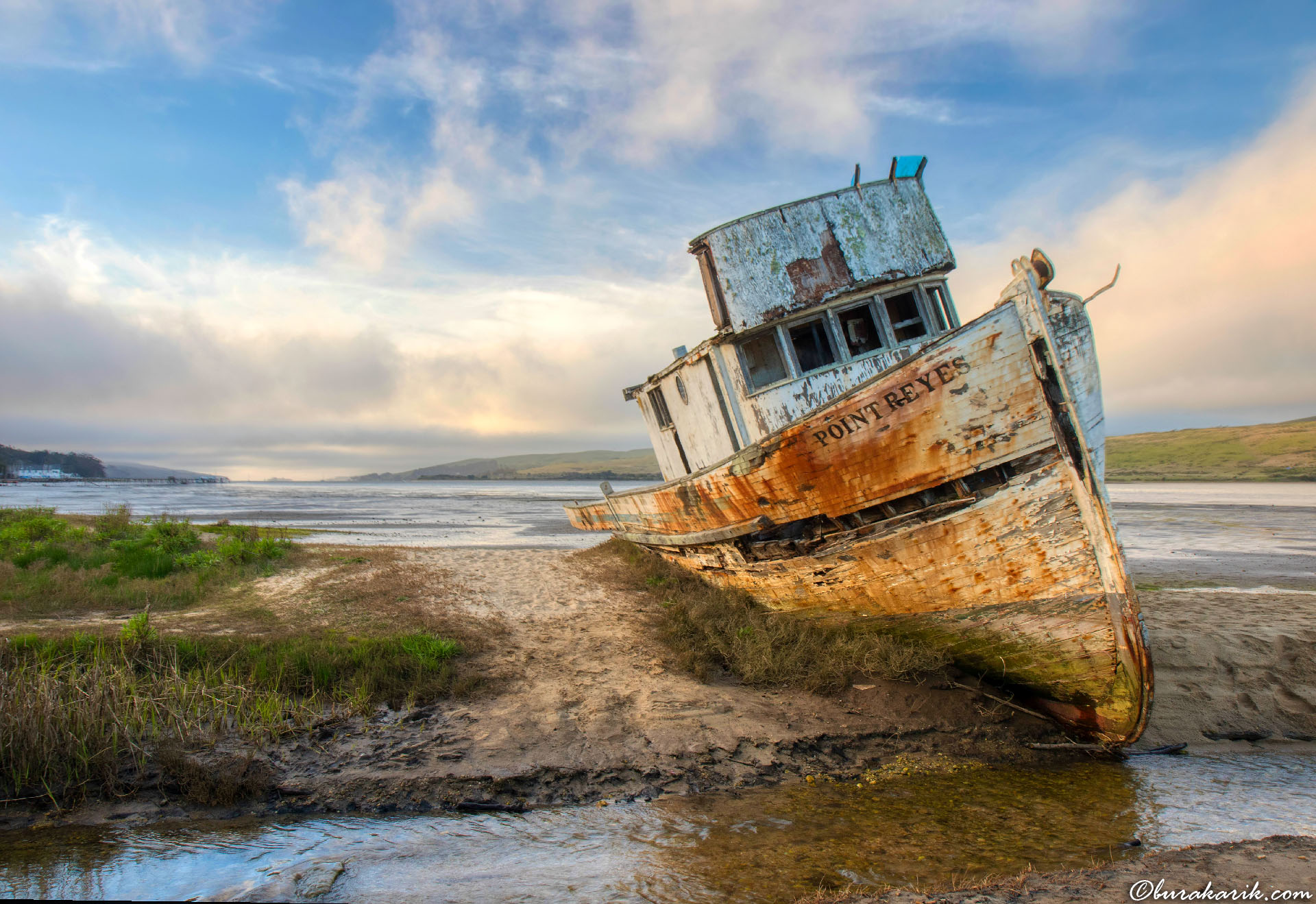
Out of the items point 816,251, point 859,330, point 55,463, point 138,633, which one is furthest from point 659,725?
point 55,463

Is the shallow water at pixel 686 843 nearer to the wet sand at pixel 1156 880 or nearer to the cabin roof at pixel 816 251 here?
the wet sand at pixel 1156 880

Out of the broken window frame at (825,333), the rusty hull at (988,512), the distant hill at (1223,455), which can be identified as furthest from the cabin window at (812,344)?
the distant hill at (1223,455)

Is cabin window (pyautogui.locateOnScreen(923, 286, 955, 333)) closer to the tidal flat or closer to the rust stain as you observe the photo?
the rust stain

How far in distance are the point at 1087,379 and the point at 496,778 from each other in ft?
17.9

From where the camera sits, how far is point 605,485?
12.2 m

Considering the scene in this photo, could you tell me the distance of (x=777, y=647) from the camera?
5879mm

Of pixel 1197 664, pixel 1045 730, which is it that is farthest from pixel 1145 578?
pixel 1045 730

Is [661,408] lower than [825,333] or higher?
lower

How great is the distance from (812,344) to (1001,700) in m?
4.20

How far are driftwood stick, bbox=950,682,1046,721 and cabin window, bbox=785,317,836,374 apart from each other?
3.57 m

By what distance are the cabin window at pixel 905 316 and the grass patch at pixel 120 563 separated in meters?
9.30

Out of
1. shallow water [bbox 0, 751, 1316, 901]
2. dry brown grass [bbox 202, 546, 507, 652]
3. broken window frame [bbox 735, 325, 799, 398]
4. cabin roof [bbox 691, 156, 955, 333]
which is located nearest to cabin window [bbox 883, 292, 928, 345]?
cabin roof [bbox 691, 156, 955, 333]

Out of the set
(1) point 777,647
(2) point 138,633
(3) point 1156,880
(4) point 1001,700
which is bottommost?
(4) point 1001,700

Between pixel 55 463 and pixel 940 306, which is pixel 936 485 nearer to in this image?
pixel 940 306
